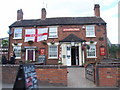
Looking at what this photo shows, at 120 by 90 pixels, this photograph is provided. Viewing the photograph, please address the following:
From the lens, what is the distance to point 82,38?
14766mm

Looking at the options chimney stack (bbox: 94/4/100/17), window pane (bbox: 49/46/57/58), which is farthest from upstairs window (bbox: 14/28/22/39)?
chimney stack (bbox: 94/4/100/17)

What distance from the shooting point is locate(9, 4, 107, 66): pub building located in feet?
45.4

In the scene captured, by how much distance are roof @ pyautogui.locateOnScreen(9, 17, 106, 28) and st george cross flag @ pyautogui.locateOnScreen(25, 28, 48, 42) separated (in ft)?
2.69

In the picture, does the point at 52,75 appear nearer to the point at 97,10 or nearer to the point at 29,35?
the point at 29,35

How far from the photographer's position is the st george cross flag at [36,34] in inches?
601

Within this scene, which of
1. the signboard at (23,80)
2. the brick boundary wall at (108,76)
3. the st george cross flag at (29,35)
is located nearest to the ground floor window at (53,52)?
the st george cross flag at (29,35)

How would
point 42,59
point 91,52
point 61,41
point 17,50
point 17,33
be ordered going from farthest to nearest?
point 17,33 → point 17,50 → point 91,52 → point 61,41 → point 42,59

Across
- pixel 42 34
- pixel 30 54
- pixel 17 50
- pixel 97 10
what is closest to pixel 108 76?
pixel 42 34

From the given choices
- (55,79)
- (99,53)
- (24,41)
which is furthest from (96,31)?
(55,79)

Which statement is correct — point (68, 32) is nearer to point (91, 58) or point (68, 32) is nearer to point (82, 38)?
point (82, 38)

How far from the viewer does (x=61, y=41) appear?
45.4 feet

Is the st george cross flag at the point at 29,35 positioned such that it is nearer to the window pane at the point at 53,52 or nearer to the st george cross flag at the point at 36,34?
the st george cross flag at the point at 36,34

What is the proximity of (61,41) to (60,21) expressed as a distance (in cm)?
370

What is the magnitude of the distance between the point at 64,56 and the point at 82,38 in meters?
3.41
